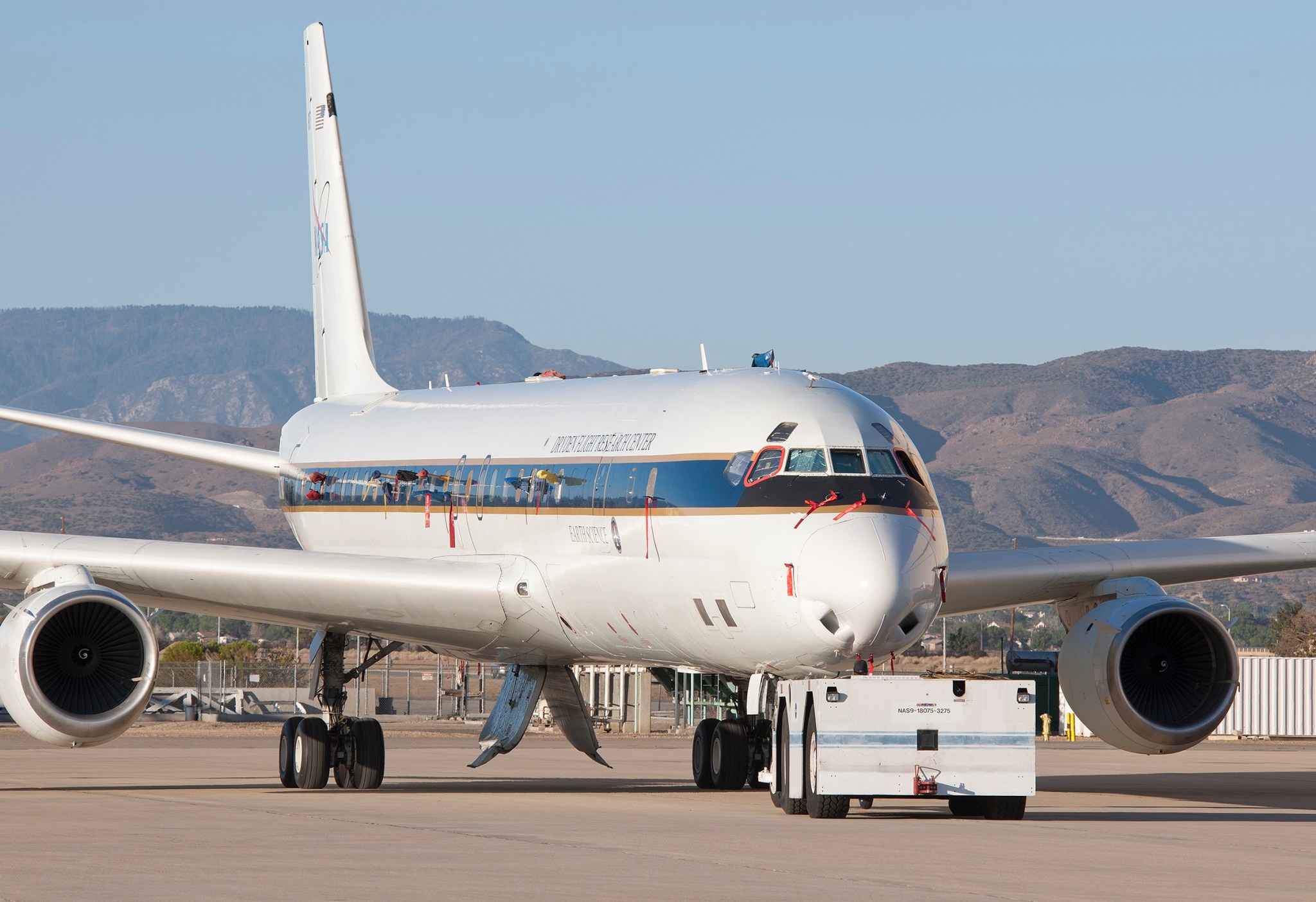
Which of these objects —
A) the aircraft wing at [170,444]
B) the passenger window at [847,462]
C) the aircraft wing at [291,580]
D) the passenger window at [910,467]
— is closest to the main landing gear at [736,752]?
the aircraft wing at [291,580]

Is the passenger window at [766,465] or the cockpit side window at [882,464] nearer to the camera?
the cockpit side window at [882,464]

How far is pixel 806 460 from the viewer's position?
20.2 metres

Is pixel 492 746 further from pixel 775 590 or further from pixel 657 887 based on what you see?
pixel 657 887

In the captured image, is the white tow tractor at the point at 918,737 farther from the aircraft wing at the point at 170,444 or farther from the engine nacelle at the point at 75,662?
the aircraft wing at the point at 170,444

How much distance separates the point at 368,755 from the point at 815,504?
9503 millimetres

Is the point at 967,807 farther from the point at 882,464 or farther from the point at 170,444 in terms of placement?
the point at 170,444

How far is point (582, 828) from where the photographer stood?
1880 centimetres

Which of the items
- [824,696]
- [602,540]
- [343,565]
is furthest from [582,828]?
[343,565]

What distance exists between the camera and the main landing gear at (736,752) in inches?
1037

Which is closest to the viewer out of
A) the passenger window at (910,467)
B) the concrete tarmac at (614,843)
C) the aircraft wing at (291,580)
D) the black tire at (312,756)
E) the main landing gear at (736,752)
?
the concrete tarmac at (614,843)

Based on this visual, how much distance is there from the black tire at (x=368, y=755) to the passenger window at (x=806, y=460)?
8.85 meters

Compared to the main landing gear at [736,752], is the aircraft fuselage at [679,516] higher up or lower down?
higher up

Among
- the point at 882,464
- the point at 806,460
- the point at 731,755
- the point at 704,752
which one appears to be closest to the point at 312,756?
the point at 704,752

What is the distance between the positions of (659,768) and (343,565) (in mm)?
12128
